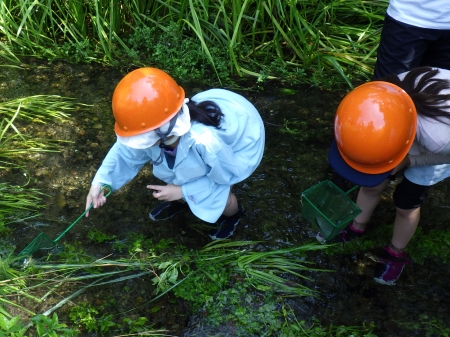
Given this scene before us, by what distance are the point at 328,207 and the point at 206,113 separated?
801 mm

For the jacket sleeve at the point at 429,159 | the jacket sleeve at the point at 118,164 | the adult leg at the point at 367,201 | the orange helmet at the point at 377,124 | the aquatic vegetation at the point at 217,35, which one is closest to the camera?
the orange helmet at the point at 377,124

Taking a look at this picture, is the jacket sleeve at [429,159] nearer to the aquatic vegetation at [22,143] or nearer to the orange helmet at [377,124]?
the orange helmet at [377,124]

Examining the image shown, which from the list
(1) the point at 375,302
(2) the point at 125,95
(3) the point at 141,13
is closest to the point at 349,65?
(3) the point at 141,13

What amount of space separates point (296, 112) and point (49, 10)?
1.99 metres

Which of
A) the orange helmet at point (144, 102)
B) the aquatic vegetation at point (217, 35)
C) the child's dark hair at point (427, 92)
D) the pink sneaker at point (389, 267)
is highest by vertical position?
the child's dark hair at point (427, 92)

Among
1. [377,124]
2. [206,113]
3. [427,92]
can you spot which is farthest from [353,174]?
[206,113]

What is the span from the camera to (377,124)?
5.64 ft

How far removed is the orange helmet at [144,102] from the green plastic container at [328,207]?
765 mm

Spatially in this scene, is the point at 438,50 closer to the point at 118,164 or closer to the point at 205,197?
the point at 205,197

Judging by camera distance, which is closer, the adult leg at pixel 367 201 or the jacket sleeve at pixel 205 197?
the jacket sleeve at pixel 205 197

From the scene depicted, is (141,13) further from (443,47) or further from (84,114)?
(443,47)

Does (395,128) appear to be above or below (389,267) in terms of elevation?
above

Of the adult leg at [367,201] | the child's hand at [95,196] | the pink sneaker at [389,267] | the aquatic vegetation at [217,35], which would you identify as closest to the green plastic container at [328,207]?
the adult leg at [367,201]

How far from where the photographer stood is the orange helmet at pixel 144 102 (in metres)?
1.89
